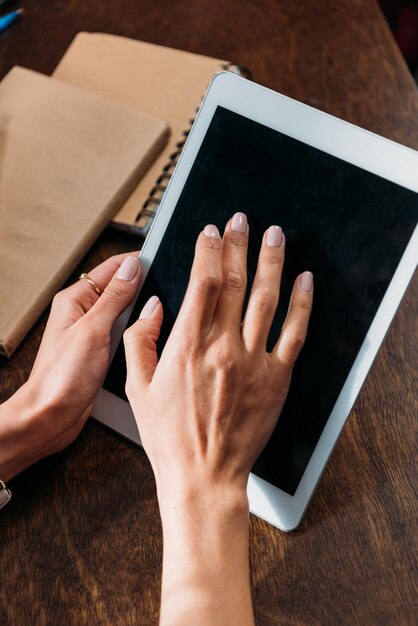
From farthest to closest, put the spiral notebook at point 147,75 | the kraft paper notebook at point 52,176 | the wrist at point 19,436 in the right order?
the spiral notebook at point 147,75 < the kraft paper notebook at point 52,176 < the wrist at point 19,436

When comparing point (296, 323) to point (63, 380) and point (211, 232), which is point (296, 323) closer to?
point (211, 232)

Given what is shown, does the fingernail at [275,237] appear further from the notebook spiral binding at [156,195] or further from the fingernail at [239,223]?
the notebook spiral binding at [156,195]

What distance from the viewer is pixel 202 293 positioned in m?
0.53

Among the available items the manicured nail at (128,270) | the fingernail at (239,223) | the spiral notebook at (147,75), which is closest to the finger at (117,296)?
the manicured nail at (128,270)

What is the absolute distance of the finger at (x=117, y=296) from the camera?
22.8 inches

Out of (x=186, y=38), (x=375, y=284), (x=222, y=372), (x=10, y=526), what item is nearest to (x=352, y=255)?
(x=375, y=284)

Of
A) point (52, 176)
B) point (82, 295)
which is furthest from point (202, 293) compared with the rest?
point (52, 176)

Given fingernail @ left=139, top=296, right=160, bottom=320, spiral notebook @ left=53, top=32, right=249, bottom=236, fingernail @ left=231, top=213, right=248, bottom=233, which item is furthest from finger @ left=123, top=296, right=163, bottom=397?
spiral notebook @ left=53, top=32, right=249, bottom=236

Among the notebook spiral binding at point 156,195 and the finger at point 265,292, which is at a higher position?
the finger at point 265,292

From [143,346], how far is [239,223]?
0.47 ft

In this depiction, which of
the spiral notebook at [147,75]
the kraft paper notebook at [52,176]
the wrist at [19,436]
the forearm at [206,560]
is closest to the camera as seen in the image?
the forearm at [206,560]

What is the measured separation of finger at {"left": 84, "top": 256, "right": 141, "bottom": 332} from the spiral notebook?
0.73 feet

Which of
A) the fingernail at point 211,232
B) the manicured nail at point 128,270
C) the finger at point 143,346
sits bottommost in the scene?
the finger at point 143,346

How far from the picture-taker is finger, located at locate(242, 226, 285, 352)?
0.53 metres
